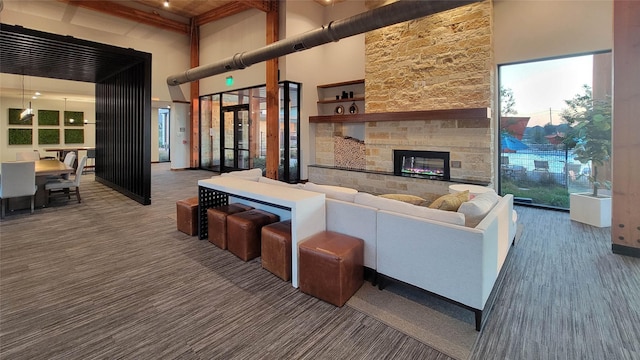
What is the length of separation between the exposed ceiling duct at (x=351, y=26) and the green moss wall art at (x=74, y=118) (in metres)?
7.90

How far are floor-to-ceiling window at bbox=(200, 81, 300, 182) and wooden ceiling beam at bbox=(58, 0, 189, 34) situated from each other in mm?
2467

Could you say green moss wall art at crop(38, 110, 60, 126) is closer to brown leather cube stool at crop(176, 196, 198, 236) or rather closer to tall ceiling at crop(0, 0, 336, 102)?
tall ceiling at crop(0, 0, 336, 102)

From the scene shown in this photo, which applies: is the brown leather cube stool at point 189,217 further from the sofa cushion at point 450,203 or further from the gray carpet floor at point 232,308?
the sofa cushion at point 450,203

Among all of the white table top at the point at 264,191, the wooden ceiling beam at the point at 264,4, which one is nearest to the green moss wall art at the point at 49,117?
the wooden ceiling beam at the point at 264,4

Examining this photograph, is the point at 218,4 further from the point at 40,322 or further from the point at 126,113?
the point at 40,322

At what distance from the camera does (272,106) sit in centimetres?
799

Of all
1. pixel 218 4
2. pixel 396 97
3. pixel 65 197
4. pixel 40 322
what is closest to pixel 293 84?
pixel 396 97

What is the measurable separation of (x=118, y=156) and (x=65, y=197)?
1.36 meters

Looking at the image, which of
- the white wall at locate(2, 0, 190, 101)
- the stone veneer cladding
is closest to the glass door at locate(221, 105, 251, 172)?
the white wall at locate(2, 0, 190, 101)

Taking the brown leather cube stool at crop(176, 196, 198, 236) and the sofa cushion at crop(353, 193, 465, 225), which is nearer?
the sofa cushion at crop(353, 193, 465, 225)

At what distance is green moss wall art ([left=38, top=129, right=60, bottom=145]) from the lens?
11.3 meters

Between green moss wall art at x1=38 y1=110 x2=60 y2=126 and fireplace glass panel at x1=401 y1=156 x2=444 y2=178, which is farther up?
green moss wall art at x1=38 y1=110 x2=60 y2=126

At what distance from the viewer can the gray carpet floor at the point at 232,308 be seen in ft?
6.43

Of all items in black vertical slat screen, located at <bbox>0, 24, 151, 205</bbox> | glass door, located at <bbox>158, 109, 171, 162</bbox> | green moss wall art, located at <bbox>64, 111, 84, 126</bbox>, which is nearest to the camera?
black vertical slat screen, located at <bbox>0, 24, 151, 205</bbox>
